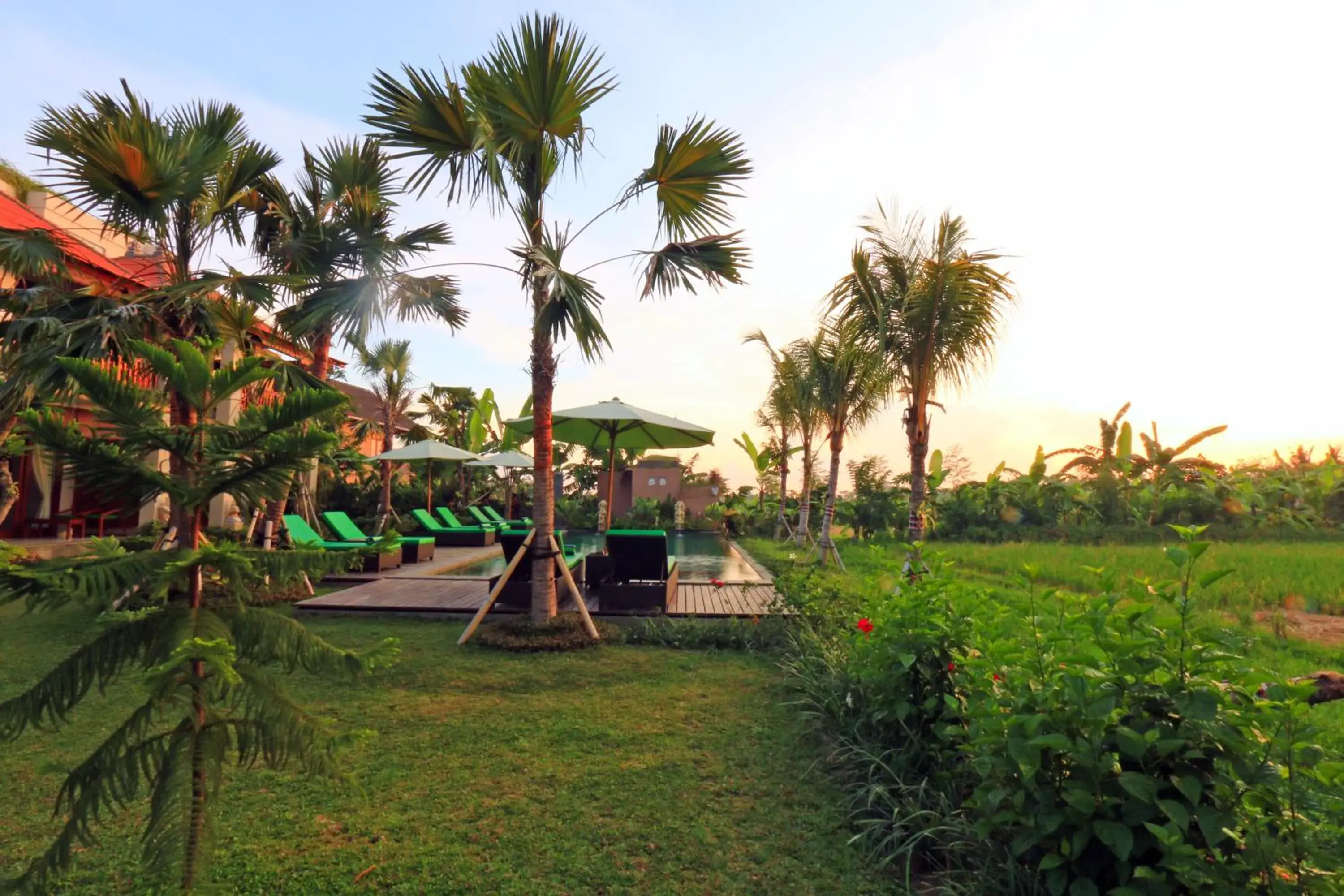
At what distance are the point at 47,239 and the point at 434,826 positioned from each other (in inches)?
290

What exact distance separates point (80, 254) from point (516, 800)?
12.0 m

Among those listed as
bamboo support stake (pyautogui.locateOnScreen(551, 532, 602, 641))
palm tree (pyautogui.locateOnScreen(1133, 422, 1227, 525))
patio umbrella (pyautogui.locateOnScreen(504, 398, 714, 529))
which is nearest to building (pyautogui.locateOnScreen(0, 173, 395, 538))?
patio umbrella (pyautogui.locateOnScreen(504, 398, 714, 529))

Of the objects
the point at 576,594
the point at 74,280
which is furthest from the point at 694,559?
the point at 74,280

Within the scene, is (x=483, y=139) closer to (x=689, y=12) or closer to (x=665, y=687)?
(x=689, y=12)

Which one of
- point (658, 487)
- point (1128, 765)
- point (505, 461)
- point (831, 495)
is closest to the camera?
point (1128, 765)

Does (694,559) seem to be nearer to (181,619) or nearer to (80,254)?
(80,254)

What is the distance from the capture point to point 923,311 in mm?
7105

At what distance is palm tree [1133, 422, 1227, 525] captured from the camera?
2092 centimetres

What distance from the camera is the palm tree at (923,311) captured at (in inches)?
277

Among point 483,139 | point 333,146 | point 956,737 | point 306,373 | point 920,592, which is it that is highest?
point 333,146

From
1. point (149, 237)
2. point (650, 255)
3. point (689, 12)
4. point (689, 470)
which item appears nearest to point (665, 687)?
point (650, 255)

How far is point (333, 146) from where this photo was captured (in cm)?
834

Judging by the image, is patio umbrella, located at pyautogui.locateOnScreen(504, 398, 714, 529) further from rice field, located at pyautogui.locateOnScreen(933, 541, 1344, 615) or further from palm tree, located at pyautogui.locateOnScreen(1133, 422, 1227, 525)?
palm tree, located at pyautogui.locateOnScreen(1133, 422, 1227, 525)

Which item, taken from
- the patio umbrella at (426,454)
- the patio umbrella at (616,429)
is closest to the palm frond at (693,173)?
the patio umbrella at (616,429)
